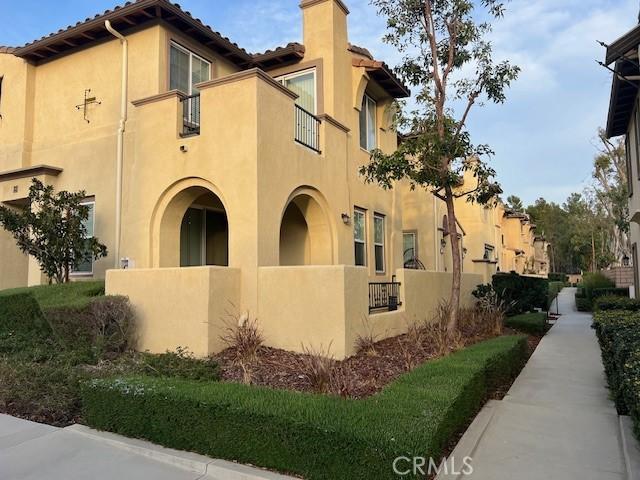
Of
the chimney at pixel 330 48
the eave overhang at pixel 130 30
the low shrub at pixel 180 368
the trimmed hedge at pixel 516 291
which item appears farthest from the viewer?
the trimmed hedge at pixel 516 291

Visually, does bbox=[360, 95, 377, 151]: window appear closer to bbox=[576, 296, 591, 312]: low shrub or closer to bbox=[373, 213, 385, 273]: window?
bbox=[373, 213, 385, 273]: window

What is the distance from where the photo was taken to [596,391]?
24.9 ft

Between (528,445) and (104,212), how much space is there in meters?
10.6

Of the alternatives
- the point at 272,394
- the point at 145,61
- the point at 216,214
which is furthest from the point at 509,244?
the point at 272,394

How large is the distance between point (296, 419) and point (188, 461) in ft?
3.98

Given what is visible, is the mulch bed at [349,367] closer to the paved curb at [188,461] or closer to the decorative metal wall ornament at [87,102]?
the paved curb at [188,461]

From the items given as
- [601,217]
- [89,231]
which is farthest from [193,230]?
[601,217]

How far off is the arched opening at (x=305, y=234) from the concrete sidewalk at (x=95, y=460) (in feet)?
24.1

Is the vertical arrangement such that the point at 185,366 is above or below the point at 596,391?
above

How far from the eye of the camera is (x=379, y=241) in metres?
15.2

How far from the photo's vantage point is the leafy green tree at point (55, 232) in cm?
1071

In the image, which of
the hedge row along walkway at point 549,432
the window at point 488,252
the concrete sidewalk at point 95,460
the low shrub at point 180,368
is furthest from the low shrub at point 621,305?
the window at point 488,252

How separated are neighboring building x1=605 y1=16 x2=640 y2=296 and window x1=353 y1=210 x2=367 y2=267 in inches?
270

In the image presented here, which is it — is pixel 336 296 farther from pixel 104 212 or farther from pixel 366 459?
pixel 104 212
